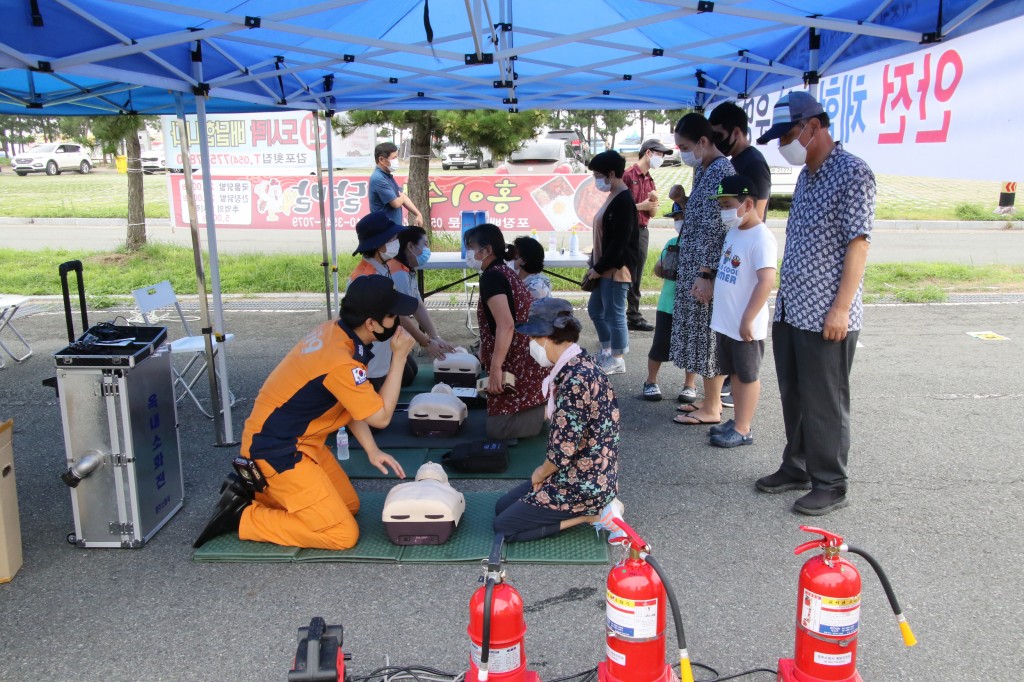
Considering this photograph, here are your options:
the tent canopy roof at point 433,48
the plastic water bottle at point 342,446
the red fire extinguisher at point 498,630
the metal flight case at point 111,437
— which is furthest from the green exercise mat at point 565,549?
the tent canopy roof at point 433,48

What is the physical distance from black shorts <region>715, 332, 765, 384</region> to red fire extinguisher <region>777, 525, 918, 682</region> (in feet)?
7.84

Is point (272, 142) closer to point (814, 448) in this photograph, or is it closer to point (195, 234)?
point (195, 234)

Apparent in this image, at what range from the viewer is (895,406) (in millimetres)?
5566

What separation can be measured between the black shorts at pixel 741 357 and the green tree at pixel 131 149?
23.1 feet

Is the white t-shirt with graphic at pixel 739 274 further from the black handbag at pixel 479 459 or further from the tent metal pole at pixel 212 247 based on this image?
the tent metal pole at pixel 212 247

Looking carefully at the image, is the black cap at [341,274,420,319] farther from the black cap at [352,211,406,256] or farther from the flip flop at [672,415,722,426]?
the flip flop at [672,415,722,426]

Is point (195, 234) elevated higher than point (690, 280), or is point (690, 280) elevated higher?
point (195, 234)

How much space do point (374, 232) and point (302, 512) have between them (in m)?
2.27

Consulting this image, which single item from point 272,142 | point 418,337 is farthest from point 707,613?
point 272,142

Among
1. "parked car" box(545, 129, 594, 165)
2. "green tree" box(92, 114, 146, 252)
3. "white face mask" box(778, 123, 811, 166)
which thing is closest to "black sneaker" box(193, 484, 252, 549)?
"white face mask" box(778, 123, 811, 166)

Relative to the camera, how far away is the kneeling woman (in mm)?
3229

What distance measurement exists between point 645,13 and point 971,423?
365 centimetres

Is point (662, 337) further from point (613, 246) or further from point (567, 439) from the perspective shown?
point (567, 439)

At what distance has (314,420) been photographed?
11.6 ft
